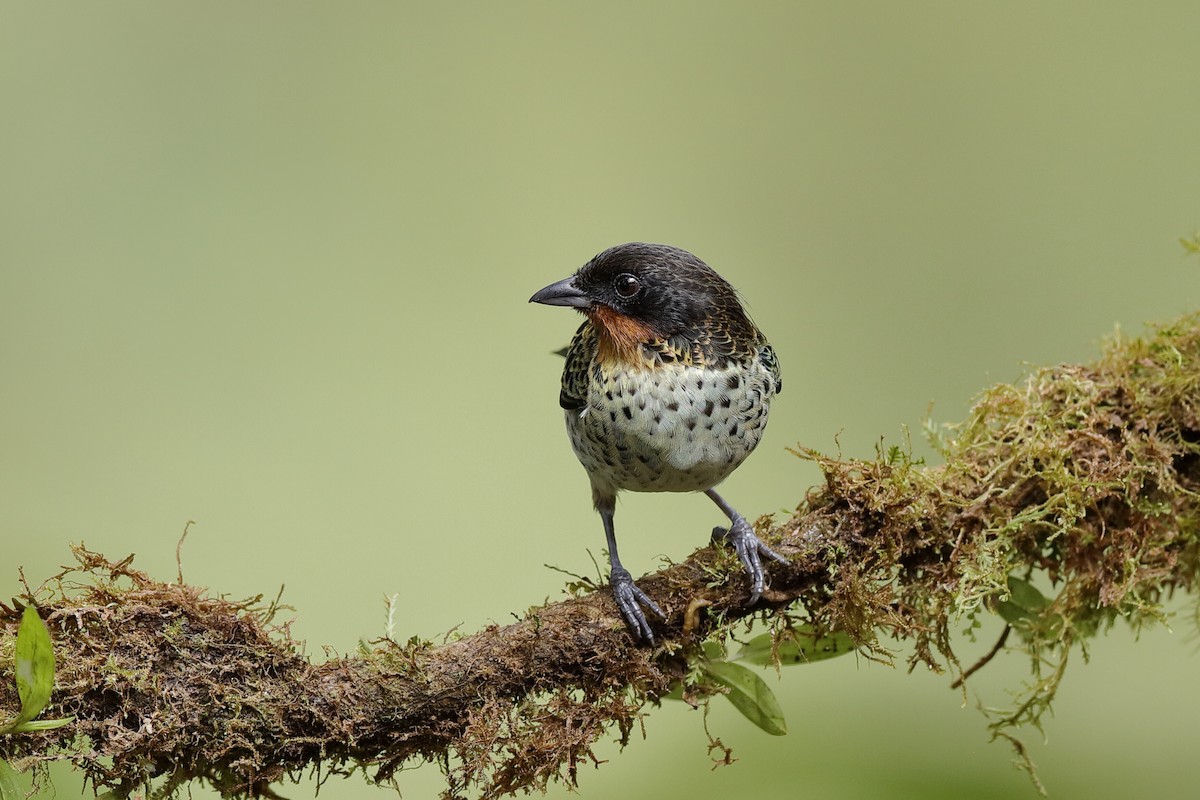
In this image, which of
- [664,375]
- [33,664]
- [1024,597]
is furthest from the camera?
[1024,597]

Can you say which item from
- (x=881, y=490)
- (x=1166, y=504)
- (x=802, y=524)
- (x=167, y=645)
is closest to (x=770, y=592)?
(x=802, y=524)

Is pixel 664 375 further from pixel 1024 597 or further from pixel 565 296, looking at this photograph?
pixel 1024 597

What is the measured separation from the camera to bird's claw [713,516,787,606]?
2174 millimetres

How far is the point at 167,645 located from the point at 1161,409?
2046 millimetres

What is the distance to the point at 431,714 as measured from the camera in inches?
77.2

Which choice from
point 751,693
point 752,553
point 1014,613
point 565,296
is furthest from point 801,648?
point 565,296

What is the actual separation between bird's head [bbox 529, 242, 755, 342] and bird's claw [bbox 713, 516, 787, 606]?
45 centimetres

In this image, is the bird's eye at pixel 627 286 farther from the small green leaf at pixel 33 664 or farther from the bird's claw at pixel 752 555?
the small green leaf at pixel 33 664

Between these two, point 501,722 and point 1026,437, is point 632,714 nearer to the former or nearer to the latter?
point 501,722

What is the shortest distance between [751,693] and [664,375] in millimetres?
674

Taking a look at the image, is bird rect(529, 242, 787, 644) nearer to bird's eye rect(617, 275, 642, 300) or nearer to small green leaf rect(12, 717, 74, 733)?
bird's eye rect(617, 275, 642, 300)

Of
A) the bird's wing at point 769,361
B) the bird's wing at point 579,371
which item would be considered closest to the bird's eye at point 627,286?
the bird's wing at point 579,371

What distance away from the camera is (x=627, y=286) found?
241 centimetres

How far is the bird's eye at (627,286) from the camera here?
2.40 m
